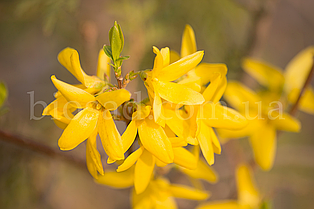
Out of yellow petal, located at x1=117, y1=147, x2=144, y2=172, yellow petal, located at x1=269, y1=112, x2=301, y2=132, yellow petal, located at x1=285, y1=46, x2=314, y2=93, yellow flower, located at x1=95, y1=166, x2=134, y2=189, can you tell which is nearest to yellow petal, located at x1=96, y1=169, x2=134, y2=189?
yellow flower, located at x1=95, y1=166, x2=134, y2=189

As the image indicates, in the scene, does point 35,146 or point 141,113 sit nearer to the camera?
point 141,113

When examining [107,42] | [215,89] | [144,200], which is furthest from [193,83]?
[107,42]

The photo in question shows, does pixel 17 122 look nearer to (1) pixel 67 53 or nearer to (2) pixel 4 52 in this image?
(2) pixel 4 52

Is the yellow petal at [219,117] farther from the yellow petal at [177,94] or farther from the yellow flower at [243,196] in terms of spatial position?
the yellow flower at [243,196]

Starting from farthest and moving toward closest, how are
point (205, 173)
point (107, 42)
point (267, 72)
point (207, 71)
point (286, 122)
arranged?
1. point (107, 42)
2. point (267, 72)
3. point (286, 122)
4. point (205, 173)
5. point (207, 71)

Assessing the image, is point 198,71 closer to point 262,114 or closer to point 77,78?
point 77,78

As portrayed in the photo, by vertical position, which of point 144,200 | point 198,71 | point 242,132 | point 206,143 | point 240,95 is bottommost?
point 144,200

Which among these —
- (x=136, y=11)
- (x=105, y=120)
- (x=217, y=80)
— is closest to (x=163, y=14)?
(x=136, y=11)
